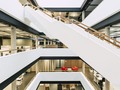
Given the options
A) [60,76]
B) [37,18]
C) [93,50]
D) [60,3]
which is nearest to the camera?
[93,50]

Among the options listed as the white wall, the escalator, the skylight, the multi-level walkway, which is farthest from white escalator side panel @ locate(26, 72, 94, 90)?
the escalator

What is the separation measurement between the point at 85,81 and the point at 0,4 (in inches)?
359

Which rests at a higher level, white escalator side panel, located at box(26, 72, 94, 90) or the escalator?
the escalator

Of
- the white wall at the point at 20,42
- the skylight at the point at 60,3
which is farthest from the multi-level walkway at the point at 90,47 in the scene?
the white wall at the point at 20,42

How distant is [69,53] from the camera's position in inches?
551

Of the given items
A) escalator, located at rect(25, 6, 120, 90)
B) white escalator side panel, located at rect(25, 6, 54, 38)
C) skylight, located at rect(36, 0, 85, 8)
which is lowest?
escalator, located at rect(25, 6, 120, 90)

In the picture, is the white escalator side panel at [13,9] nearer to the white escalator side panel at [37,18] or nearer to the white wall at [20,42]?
the white escalator side panel at [37,18]

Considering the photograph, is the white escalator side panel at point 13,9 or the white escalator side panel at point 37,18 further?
the white escalator side panel at point 37,18

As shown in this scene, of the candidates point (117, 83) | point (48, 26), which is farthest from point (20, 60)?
point (117, 83)

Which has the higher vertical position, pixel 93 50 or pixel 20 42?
pixel 20 42

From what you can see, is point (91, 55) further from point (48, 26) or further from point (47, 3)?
point (47, 3)

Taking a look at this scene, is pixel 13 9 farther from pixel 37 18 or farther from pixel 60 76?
pixel 60 76

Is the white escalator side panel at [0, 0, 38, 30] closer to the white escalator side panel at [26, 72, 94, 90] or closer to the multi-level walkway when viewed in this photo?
the multi-level walkway

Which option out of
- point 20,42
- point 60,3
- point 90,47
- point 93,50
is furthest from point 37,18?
point 20,42
